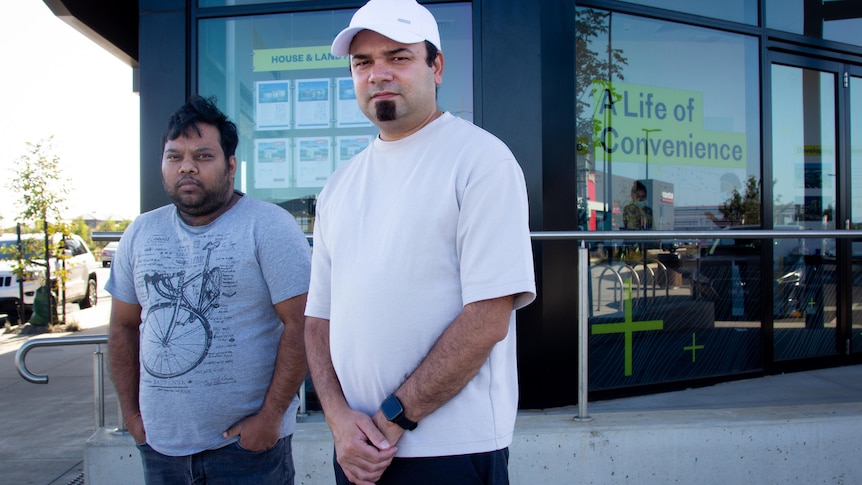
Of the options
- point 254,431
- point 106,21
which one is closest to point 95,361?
point 254,431

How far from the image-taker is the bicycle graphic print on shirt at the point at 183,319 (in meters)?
1.97

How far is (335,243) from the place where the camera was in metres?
1.63

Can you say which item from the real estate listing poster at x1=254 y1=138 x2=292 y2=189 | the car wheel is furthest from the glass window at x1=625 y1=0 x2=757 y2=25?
the car wheel

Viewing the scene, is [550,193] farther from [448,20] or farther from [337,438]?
[337,438]

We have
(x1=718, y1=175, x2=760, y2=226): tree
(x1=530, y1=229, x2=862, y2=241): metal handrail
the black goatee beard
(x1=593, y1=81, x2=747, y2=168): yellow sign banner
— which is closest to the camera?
the black goatee beard

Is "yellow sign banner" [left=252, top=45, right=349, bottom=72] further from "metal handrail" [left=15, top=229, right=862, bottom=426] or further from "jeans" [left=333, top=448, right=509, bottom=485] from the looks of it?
"jeans" [left=333, top=448, right=509, bottom=485]

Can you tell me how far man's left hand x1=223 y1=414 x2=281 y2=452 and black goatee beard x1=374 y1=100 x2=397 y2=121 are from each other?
104 centimetres

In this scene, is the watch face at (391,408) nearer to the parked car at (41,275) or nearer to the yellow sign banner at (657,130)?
the yellow sign banner at (657,130)

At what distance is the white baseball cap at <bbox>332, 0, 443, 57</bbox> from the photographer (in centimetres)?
147

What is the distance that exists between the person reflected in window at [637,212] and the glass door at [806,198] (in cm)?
125

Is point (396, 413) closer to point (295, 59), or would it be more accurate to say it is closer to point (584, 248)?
point (584, 248)

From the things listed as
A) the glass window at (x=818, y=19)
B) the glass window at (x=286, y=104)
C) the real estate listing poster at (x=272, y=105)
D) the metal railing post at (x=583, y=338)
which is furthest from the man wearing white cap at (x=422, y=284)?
the glass window at (x=818, y=19)

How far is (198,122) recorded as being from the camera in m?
2.09

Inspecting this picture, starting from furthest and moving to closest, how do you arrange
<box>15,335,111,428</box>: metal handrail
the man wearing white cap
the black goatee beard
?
1. <box>15,335,111,428</box>: metal handrail
2. the black goatee beard
3. the man wearing white cap
